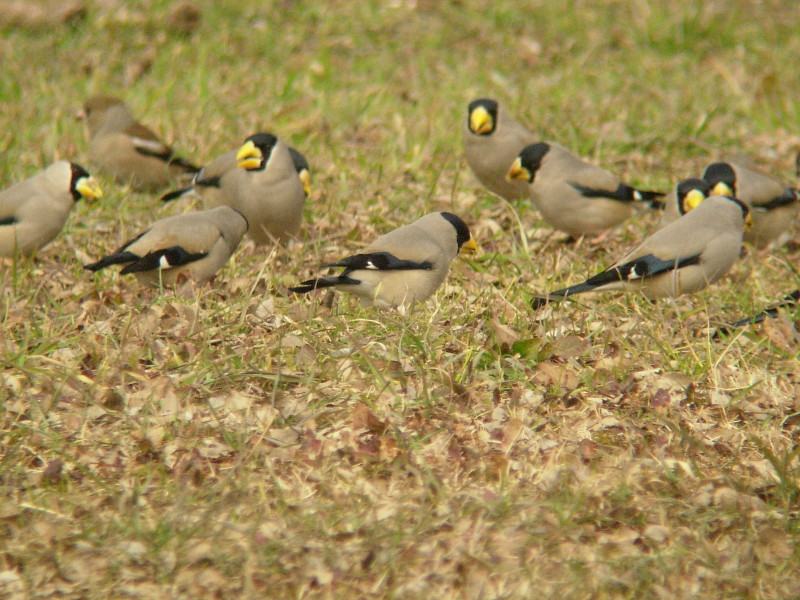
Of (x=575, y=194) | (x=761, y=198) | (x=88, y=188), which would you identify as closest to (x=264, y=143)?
(x=88, y=188)

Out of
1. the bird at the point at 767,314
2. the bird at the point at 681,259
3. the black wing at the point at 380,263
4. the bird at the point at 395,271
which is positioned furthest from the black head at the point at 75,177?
the bird at the point at 767,314

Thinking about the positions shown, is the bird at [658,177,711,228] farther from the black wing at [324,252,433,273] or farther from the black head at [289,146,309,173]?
the black head at [289,146,309,173]

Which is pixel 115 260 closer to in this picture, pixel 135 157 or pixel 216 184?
pixel 216 184

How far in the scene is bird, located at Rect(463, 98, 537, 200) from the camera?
25.5 feet

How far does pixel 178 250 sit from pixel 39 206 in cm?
111

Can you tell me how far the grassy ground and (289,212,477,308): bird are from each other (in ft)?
0.51

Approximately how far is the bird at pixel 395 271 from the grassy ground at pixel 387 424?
0.16 meters

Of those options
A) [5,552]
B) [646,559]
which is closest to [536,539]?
[646,559]

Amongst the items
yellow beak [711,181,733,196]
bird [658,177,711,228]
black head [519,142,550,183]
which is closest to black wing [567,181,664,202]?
bird [658,177,711,228]

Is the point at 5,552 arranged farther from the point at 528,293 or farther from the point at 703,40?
the point at 703,40

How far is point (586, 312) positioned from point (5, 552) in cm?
311

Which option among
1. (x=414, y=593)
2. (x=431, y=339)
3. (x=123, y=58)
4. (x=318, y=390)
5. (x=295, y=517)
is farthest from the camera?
(x=123, y=58)

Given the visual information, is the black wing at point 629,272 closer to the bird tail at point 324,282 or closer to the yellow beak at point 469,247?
the yellow beak at point 469,247

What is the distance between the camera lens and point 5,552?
11.9ft
